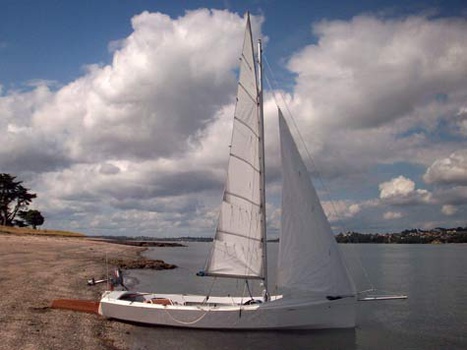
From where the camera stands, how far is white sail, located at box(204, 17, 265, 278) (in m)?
19.8

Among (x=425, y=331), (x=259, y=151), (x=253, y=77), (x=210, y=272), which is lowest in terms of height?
(x=425, y=331)

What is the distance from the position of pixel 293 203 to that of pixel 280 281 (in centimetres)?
364

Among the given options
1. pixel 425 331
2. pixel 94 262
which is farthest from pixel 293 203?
pixel 94 262

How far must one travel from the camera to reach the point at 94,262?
155 ft

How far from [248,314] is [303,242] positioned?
4.09 metres

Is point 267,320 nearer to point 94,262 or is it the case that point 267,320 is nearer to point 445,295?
point 445,295

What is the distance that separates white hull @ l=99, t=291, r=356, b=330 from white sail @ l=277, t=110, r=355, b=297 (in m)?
0.65

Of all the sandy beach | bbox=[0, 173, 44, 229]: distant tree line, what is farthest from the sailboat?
bbox=[0, 173, 44, 229]: distant tree line

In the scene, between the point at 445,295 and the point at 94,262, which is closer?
the point at 445,295

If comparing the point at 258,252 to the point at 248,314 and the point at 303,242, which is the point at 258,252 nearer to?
the point at 303,242

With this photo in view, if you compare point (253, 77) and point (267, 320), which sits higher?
point (253, 77)

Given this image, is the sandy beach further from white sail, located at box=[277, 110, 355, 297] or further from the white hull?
white sail, located at box=[277, 110, 355, 297]

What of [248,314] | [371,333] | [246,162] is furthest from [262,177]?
[371,333]

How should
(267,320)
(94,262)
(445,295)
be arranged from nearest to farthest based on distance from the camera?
(267,320) → (445,295) → (94,262)
